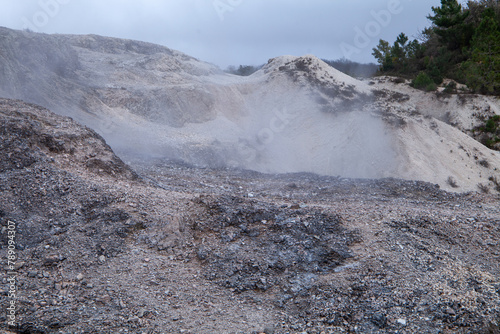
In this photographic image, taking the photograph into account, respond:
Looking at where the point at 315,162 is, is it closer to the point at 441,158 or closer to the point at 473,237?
the point at 441,158

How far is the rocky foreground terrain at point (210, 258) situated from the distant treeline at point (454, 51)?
18.7 m

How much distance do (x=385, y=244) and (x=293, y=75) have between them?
14.9 metres

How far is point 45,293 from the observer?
4586 millimetres

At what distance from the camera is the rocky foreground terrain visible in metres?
4.50

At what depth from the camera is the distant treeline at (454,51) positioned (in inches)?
898

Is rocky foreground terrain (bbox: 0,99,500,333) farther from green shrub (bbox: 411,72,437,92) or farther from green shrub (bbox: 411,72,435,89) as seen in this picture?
green shrub (bbox: 411,72,435,89)

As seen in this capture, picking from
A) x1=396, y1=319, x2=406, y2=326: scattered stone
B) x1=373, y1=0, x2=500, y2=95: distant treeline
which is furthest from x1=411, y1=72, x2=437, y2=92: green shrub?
x1=396, y1=319, x2=406, y2=326: scattered stone

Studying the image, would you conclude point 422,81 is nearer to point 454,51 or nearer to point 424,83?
point 424,83

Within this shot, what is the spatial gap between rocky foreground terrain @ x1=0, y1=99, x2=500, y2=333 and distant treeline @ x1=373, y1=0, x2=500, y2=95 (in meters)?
18.7

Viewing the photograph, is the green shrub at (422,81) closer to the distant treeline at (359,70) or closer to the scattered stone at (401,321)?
the distant treeline at (359,70)

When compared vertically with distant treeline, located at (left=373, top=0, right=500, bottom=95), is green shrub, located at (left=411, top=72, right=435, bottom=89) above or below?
below

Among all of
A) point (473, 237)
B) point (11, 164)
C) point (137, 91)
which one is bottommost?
point (473, 237)

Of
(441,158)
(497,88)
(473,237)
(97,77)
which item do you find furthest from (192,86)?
(497,88)

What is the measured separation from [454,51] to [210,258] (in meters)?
28.0
